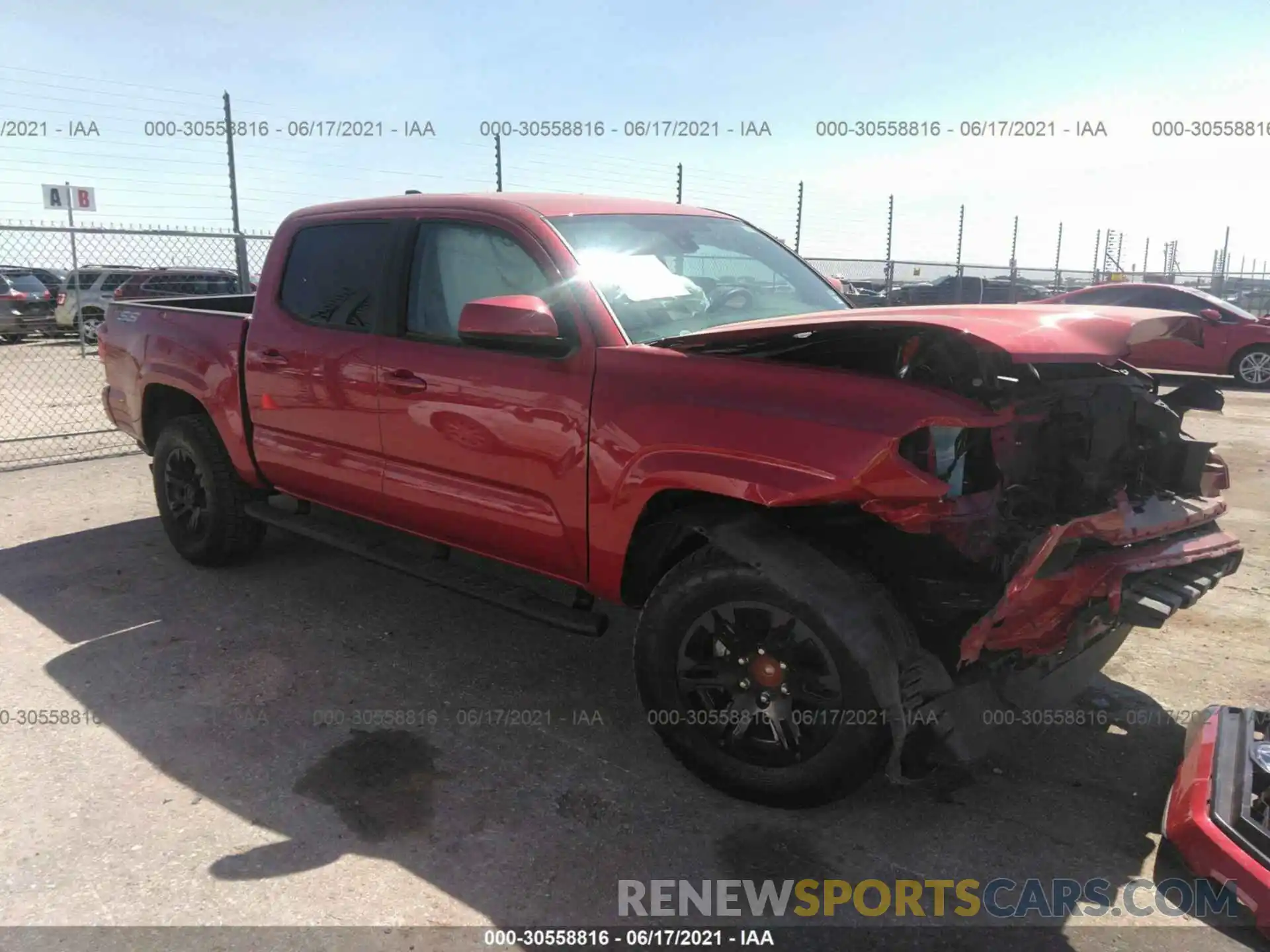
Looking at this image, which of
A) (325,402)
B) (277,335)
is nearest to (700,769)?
(325,402)

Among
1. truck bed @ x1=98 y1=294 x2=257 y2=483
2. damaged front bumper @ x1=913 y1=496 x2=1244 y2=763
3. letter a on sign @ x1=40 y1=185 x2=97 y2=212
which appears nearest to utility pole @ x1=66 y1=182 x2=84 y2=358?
letter a on sign @ x1=40 y1=185 x2=97 y2=212

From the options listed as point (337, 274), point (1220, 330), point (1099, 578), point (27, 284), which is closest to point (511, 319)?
point (337, 274)

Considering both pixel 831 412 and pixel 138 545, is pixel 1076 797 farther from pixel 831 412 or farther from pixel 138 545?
pixel 138 545

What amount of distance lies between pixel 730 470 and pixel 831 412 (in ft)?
1.16

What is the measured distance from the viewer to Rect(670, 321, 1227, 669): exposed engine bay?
8.64ft

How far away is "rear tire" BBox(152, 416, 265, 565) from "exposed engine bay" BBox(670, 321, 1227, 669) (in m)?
3.10

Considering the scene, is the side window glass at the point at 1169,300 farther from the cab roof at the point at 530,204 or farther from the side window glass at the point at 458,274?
the side window glass at the point at 458,274

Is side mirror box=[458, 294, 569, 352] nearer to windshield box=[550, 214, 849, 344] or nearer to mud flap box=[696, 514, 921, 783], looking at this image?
windshield box=[550, 214, 849, 344]

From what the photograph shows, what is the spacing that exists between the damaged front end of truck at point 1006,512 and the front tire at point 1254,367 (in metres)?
12.0

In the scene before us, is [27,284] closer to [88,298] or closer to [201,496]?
[88,298]

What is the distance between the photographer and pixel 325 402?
163 inches

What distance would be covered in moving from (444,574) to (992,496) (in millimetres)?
2183

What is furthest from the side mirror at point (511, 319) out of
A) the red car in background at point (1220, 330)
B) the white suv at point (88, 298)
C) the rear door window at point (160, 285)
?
the white suv at point (88, 298)

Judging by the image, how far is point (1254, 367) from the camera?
42.6 ft
